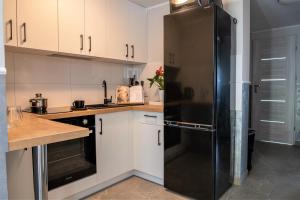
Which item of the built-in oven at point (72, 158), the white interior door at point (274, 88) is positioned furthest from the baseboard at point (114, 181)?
the white interior door at point (274, 88)

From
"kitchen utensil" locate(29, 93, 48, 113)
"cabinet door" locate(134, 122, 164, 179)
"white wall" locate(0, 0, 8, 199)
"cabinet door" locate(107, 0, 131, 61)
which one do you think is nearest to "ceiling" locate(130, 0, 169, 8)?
"cabinet door" locate(107, 0, 131, 61)

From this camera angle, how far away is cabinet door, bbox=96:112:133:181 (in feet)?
7.35

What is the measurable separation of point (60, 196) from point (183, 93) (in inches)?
58.0

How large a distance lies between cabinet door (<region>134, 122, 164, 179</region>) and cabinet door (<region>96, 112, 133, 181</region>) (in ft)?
0.32

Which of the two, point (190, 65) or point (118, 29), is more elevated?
point (118, 29)

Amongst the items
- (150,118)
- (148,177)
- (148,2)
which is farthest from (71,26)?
(148,177)

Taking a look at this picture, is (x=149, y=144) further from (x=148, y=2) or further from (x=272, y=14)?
(x=272, y=14)

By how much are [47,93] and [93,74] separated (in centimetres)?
62

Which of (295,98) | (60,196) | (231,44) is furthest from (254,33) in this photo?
(60,196)

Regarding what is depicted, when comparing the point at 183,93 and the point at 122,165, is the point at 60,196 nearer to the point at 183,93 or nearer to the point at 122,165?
the point at 122,165

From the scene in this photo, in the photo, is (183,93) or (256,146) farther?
(256,146)

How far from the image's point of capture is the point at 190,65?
6.57ft

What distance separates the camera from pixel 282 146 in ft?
13.2

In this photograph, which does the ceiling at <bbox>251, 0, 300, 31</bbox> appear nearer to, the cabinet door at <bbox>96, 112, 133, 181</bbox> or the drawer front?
the drawer front
